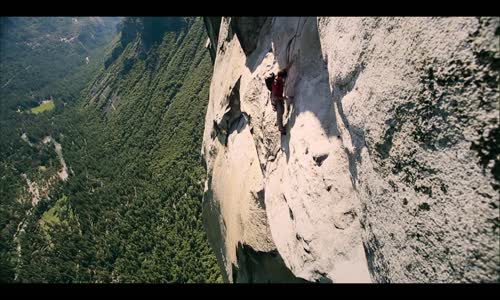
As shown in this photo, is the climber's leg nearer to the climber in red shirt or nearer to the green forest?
the climber in red shirt

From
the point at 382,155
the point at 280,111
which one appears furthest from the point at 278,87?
the point at 382,155

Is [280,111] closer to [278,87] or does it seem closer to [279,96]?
[279,96]

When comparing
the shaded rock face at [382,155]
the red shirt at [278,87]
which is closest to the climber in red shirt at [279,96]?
the red shirt at [278,87]

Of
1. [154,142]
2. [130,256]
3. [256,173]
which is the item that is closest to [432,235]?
[256,173]

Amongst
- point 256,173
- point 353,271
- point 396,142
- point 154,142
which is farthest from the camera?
point 154,142

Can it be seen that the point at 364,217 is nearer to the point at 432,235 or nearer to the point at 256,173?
the point at 432,235
